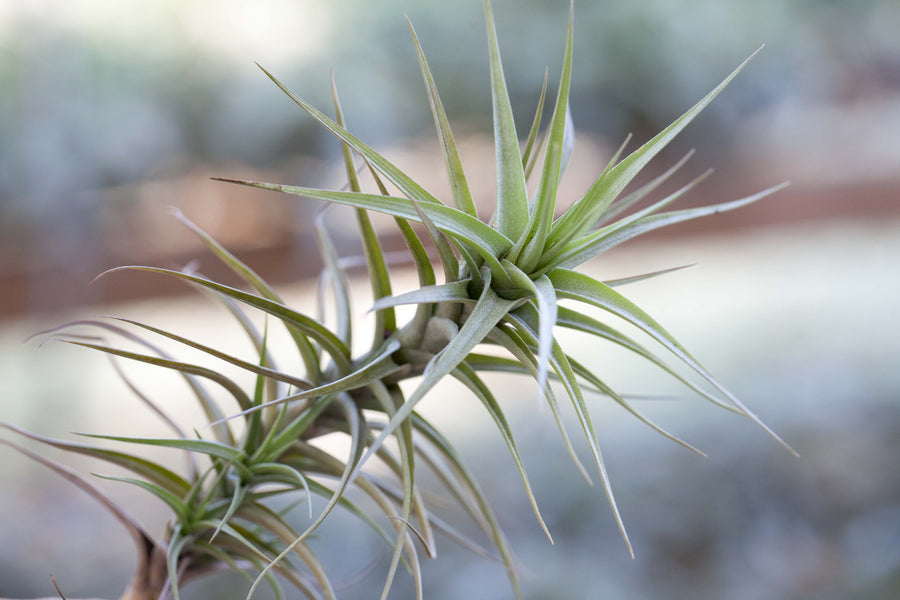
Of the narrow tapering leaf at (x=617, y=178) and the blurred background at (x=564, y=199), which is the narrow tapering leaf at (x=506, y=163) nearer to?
the narrow tapering leaf at (x=617, y=178)

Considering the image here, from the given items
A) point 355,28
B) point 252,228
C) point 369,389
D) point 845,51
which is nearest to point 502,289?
point 369,389

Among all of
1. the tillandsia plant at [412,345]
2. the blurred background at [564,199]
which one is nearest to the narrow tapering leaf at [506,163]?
the tillandsia plant at [412,345]

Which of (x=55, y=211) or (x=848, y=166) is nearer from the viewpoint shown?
(x=848, y=166)

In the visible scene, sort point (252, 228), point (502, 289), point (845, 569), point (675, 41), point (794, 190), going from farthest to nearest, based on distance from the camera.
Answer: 1. point (675, 41)
2. point (252, 228)
3. point (794, 190)
4. point (845, 569)
5. point (502, 289)

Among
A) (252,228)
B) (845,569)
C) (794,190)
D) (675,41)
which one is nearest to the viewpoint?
(845,569)

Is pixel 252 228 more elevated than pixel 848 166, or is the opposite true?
pixel 848 166

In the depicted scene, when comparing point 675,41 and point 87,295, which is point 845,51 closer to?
point 675,41

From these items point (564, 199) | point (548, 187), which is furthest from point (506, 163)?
point (564, 199)

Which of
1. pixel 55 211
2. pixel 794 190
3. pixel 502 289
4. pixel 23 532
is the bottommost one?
pixel 23 532
